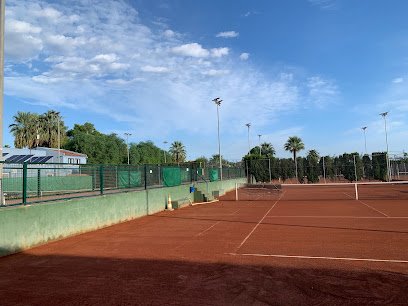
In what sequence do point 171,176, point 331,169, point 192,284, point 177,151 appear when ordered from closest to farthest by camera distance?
point 192,284 < point 171,176 < point 331,169 < point 177,151

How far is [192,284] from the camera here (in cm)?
702

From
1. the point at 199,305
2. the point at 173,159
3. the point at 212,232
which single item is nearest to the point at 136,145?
the point at 173,159

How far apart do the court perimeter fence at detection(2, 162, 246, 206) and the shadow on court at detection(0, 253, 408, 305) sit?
2804 mm

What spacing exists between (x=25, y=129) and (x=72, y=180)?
6811cm

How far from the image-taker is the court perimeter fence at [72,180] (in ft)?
36.8

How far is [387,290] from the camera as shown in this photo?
6359 mm

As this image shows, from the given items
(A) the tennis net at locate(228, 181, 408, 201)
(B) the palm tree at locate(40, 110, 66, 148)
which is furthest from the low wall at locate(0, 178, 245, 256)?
(B) the palm tree at locate(40, 110, 66, 148)

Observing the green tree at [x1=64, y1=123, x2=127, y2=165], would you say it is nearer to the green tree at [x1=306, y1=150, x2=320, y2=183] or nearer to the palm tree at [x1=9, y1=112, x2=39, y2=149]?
the palm tree at [x1=9, y1=112, x2=39, y2=149]

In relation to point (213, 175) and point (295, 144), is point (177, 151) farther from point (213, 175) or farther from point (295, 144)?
point (213, 175)

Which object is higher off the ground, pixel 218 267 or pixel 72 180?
pixel 72 180

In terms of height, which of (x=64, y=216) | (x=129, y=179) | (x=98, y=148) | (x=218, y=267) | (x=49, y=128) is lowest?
(x=218, y=267)

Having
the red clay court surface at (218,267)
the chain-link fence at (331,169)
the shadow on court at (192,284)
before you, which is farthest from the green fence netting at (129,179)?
the chain-link fence at (331,169)

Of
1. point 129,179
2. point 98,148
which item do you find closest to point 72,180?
point 129,179

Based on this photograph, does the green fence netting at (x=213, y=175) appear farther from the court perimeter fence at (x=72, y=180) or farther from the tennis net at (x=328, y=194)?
the court perimeter fence at (x=72, y=180)
